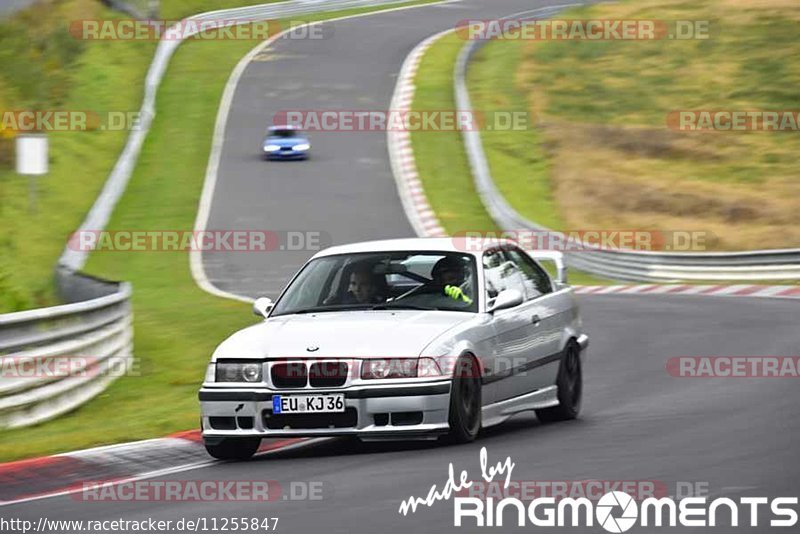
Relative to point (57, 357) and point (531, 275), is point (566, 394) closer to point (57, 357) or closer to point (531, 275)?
point (531, 275)

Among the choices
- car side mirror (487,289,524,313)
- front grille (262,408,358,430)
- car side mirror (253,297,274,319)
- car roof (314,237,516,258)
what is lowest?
front grille (262,408,358,430)

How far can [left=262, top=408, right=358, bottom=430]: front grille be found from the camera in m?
10.0

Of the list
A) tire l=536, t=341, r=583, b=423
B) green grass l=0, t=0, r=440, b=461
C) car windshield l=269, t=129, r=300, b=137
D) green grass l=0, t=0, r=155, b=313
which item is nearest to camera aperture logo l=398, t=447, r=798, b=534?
tire l=536, t=341, r=583, b=423

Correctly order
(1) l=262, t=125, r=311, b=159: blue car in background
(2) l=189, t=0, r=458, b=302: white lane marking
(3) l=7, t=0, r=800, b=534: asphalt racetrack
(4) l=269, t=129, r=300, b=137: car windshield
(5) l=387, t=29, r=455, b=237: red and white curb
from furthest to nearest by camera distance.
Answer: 1. (4) l=269, t=129, r=300, b=137: car windshield
2. (1) l=262, t=125, r=311, b=159: blue car in background
3. (5) l=387, t=29, r=455, b=237: red and white curb
4. (2) l=189, t=0, r=458, b=302: white lane marking
5. (3) l=7, t=0, r=800, b=534: asphalt racetrack

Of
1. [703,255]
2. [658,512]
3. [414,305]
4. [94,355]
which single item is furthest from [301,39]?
[658,512]

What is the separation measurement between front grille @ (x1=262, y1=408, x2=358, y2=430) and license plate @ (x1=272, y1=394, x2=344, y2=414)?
28 mm

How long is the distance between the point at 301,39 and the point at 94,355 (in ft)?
138

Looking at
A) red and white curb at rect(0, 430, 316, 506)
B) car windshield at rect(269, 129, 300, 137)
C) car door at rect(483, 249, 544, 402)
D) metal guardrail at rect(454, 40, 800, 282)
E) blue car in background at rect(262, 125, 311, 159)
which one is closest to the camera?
red and white curb at rect(0, 430, 316, 506)

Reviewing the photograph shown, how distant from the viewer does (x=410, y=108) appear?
4562cm

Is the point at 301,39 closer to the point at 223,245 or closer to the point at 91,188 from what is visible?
the point at 91,188

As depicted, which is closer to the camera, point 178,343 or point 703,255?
point 178,343

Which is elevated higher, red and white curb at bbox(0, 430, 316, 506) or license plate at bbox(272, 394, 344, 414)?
license plate at bbox(272, 394, 344, 414)

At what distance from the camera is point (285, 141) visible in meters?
40.8

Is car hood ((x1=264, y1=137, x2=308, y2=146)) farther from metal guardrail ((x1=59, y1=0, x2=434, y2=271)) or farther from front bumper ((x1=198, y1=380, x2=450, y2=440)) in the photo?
front bumper ((x1=198, y1=380, x2=450, y2=440))
